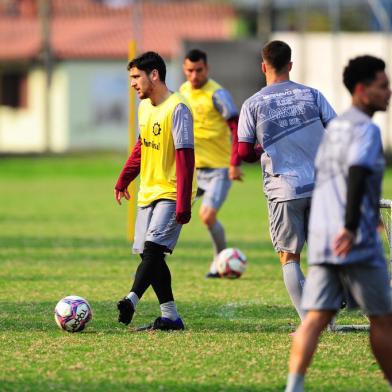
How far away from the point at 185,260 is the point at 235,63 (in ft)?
88.1

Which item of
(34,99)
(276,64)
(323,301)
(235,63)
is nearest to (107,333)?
(276,64)

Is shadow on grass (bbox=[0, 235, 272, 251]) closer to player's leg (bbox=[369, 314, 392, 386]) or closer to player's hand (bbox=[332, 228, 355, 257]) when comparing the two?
player's leg (bbox=[369, 314, 392, 386])

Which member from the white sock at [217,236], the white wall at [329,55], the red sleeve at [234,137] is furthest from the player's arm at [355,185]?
the white wall at [329,55]

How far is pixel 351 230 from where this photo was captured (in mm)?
6473

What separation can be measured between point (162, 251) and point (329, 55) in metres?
32.6

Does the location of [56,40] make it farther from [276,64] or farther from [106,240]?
[276,64]

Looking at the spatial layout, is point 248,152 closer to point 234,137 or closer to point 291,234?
point 291,234

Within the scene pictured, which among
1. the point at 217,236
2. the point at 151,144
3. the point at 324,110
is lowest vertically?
the point at 217,236

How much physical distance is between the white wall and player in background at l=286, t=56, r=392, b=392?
33.8 m

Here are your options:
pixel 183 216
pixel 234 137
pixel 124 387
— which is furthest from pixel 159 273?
pixel 234 137

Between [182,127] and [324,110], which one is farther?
[182,127]

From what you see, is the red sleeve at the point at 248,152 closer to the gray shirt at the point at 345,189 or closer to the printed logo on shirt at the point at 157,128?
the printed logo on shirt at the point at 157,128

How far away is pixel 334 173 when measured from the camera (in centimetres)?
664

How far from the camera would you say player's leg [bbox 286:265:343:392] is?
6668mm
